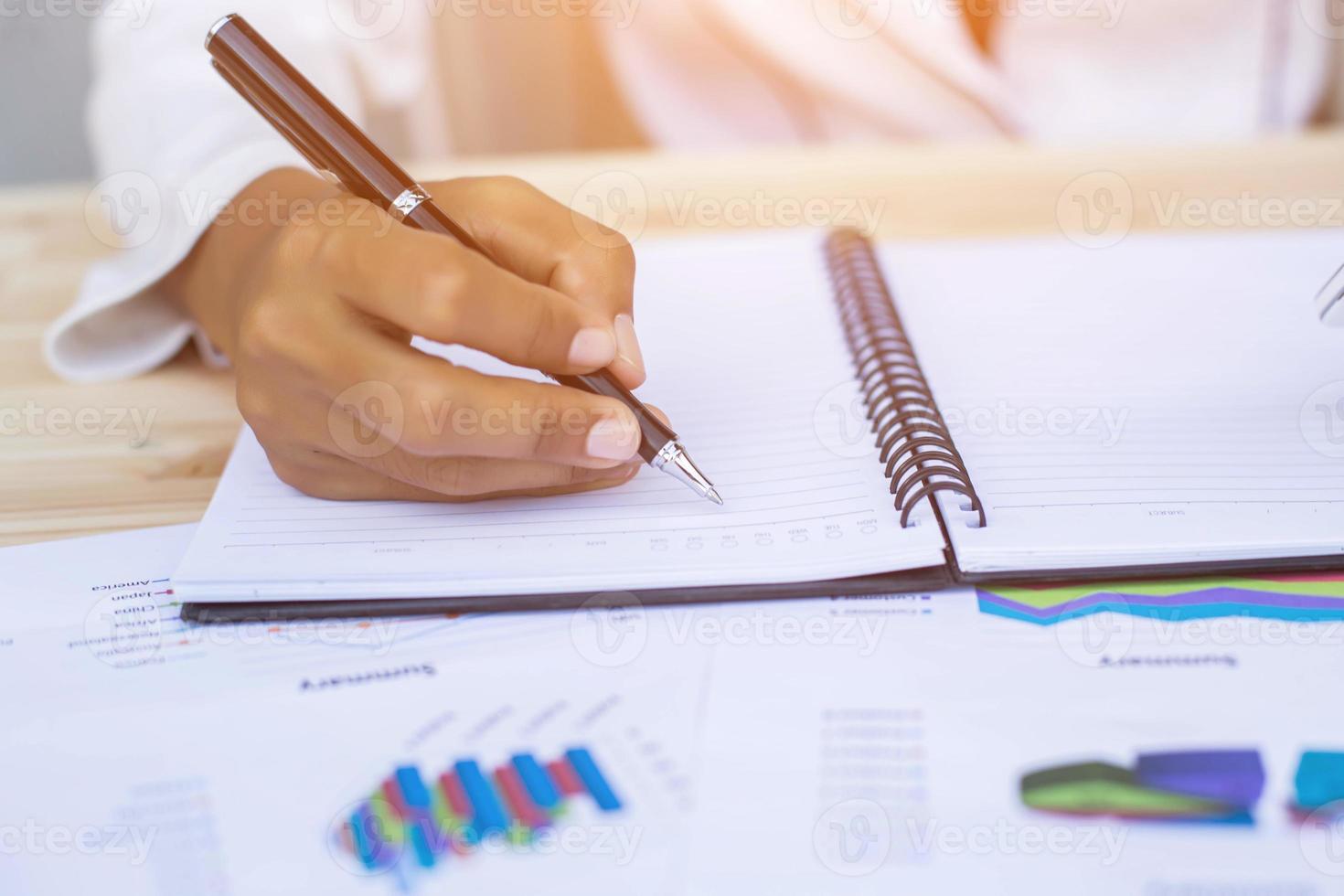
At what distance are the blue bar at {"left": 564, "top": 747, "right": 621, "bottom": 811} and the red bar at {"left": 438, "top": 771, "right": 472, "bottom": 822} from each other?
37 millimetres

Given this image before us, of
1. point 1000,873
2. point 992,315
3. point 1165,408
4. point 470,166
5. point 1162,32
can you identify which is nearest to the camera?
point 1000,873

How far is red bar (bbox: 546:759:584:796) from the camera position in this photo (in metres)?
0.37

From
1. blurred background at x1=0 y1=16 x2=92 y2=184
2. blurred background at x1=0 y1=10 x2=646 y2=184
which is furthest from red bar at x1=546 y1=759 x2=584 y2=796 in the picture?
blurred background at x1=0 y1=16 x2=92 y2=184

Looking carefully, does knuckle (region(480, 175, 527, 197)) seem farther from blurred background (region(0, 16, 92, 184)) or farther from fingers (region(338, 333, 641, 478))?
blurred background (region(0, 16, 92, 184))

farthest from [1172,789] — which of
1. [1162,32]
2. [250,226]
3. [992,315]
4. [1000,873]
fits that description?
[1162,32]

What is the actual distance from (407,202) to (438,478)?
0.42 ft

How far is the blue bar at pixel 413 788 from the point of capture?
0.37 metres

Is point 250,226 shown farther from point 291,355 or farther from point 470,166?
point 470,166

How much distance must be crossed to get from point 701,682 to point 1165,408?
29 centimetres

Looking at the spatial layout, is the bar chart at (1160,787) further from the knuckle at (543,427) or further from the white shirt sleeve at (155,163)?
the white shirt sleeve at (155,163)

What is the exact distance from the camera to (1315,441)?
1.70 ft

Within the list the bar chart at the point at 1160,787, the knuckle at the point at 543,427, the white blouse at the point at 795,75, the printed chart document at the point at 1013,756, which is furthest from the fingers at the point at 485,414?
the white blouse at the point at 795,75

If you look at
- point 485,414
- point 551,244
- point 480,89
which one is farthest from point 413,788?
point 480,89

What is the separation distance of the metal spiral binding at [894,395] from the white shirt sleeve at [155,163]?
0.36 metres
